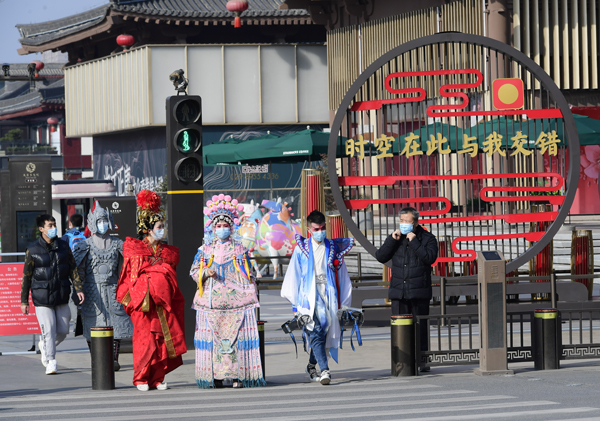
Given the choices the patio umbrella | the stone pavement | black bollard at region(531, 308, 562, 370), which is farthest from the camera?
the patio umbrella

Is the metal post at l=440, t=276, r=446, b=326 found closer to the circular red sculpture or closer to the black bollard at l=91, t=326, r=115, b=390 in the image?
the black bollard at l=91, t=326, r=115, b=390

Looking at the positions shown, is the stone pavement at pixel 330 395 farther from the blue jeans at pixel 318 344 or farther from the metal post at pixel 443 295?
the metal post at pixel 443 295

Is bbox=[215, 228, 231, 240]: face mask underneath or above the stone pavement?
above

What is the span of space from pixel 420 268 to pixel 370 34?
20461 millimetres

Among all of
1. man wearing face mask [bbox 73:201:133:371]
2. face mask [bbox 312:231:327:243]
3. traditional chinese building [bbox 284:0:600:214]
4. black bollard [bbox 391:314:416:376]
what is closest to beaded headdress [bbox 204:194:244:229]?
face mask [bbox 312:231:327:243]

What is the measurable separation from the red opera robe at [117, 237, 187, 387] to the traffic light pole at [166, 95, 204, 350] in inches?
92.3

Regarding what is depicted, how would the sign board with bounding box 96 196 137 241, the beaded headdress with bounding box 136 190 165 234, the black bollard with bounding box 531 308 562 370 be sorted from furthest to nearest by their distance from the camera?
the sign board with bounding box 96 196 137 241 → the black bollard with bounding box 531 308 562 370 → the beaded headdress with bounding box 136 190 165 234

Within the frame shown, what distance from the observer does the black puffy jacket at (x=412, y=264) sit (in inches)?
415

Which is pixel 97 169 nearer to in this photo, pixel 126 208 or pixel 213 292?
pixel 126 208

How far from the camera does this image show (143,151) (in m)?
38.4

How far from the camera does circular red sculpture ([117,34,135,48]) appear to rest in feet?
121

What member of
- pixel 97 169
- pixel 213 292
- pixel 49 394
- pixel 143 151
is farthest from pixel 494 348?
pixel 97 169

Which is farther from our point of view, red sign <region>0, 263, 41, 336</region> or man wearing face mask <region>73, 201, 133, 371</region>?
red sign <region>0, 263, 41, 336</region>

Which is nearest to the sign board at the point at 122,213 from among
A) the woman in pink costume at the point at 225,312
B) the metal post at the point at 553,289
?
the woman in pink costume at the point at 225,312
